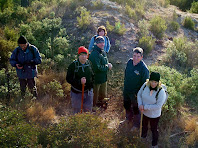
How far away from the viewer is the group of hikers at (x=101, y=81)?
13.1 ft

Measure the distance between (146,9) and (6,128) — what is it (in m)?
10.7

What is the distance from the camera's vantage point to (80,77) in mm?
4336

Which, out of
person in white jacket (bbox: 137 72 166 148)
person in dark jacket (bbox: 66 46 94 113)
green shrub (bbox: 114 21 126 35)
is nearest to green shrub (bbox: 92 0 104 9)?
green shrub (bbox: 114 21 126 35)

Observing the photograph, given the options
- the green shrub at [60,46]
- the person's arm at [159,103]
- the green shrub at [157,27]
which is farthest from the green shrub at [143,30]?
the person's arm at [159,103]

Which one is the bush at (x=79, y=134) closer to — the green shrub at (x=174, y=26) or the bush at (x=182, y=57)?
the bush at (x=182, y=57)

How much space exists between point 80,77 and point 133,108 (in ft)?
4.68

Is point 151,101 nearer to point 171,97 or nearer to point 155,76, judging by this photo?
point 155,76

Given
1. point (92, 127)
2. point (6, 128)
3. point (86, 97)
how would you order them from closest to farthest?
point (6, 128)
point (92, 127)
point (86, 97)

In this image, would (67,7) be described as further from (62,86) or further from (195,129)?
(195,129)

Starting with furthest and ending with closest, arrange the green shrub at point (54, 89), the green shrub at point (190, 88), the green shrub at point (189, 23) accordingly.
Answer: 1. the green shrub at point (189, 23)
2. the green shrub at point (190, 88)
3. the green shrub at point (54, 89)

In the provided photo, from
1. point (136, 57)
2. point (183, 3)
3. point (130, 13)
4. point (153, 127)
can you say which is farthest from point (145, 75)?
point (183, 3)

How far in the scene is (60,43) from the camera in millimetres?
7449

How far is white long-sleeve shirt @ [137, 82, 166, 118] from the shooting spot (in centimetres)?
389

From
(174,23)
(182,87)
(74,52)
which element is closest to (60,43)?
(74,52)
